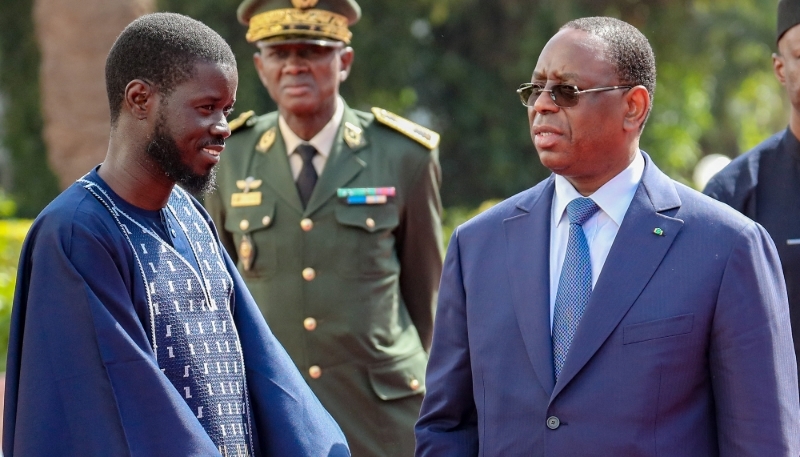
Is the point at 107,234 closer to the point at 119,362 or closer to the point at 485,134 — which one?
the point at 119,362

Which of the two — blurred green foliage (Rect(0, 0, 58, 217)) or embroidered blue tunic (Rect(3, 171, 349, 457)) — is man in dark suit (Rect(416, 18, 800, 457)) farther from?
blurred green foliage (Rect(0, 0, 58, 217))

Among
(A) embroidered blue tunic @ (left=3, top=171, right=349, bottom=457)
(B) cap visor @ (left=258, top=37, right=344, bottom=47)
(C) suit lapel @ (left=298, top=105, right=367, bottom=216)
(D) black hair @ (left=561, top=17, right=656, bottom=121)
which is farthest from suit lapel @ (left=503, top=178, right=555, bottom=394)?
(B) cap visor @ (left=258, top=37, right=344, bottom=47)

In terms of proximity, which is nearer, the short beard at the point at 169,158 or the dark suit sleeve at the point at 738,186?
the short beard at the point at 169,158

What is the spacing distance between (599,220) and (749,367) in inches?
21.8

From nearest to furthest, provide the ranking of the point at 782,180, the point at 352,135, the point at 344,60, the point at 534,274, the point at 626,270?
1. the point at 626,270
2. the point at 534,274
3. the point at 782,180
4. the point at 352,135
5. the point at 344,60

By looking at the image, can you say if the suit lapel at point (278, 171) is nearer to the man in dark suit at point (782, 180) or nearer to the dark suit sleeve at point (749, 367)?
the man in dark suit at point (782, 180)

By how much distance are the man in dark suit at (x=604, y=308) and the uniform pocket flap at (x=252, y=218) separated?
1.64m

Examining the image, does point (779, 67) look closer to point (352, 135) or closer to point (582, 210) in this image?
point (582, 210)

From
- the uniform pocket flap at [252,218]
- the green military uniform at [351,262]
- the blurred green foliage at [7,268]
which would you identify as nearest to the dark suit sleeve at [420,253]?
the green military uniform at [351,262]

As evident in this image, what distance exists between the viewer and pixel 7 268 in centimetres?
902

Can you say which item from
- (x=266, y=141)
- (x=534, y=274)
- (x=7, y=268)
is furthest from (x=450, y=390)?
(x=7, y=268)

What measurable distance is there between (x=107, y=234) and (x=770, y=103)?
2009 cm

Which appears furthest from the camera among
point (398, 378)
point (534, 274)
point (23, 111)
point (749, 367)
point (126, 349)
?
point (23, 111)

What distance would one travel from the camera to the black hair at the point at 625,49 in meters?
3.08
